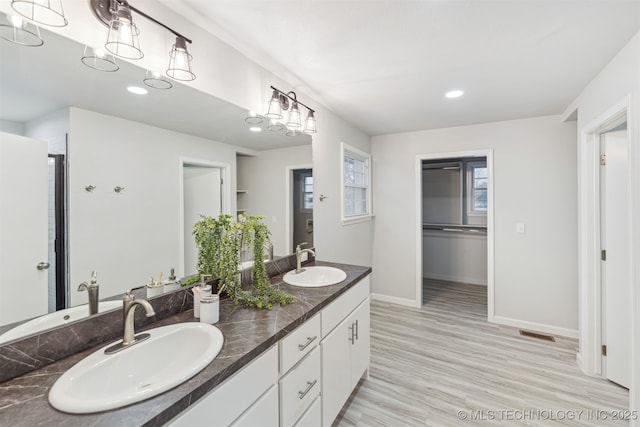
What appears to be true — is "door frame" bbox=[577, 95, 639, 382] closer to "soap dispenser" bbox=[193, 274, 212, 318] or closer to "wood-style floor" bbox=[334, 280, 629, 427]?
"wood-style floor" bbox=[334, 280, 629, 427]

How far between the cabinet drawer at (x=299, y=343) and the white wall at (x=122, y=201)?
712mm

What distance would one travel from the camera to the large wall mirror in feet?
3.00

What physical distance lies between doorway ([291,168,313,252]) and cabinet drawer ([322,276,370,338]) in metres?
0.63

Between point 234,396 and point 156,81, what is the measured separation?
139cm

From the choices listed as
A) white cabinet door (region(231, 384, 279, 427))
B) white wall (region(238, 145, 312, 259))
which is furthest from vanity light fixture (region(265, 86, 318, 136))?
white cabinet door (region(231, 384, 279, 427))

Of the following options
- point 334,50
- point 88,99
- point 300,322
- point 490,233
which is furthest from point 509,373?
point 88,99

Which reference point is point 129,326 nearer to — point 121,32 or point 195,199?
point 195,199

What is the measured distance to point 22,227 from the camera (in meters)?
0.92

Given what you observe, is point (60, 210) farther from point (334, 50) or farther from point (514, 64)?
point (514, 64)

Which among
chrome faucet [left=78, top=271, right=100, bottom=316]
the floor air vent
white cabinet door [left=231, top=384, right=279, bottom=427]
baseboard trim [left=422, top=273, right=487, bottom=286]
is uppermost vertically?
chrome faucet [left=78, top=271, right=100, bottom=316]

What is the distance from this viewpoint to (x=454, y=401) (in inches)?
78.3

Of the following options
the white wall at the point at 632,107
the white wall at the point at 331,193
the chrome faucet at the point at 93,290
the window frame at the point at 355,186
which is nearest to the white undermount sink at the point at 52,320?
the chrome faucet at the point at 93,290

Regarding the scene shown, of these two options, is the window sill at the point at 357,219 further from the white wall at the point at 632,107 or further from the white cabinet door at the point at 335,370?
the white wall at the point at 632,107

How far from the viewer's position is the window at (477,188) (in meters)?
4.59
